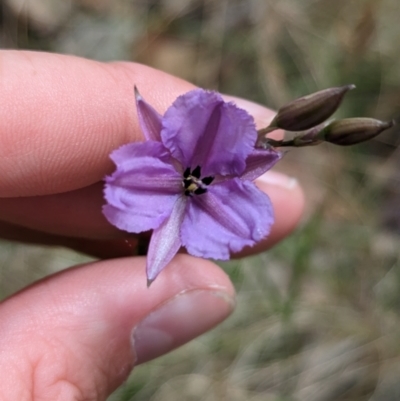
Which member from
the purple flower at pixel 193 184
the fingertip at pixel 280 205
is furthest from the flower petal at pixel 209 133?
the fingertip at pixel 280 205

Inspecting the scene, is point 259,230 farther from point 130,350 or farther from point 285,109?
point 130,350

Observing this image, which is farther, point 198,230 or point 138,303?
point 138,303

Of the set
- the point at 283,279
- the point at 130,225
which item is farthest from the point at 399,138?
the point at 130,225

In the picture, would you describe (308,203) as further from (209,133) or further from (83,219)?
(209,133)

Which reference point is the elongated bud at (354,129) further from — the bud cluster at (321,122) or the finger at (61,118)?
the finger at (61,118)

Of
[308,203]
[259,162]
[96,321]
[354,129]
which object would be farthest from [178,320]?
[308,203]

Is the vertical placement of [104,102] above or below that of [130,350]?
above

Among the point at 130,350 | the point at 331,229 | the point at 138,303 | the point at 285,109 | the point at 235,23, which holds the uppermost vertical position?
the point at 285,109

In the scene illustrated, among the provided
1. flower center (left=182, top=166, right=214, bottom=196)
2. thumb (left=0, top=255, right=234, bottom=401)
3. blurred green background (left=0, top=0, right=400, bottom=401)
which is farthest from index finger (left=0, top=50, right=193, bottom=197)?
blurred green background (left=0, top=0, right=400, bottom=401)
